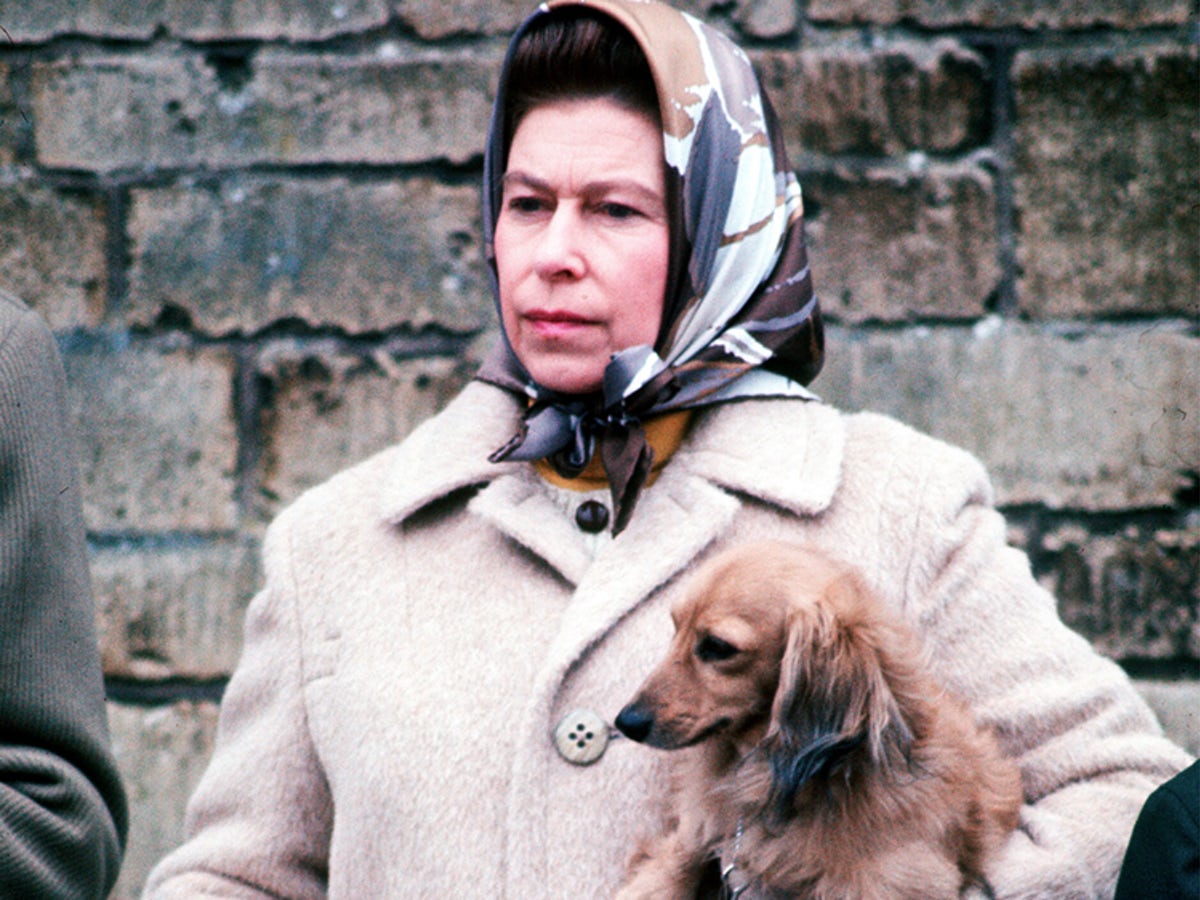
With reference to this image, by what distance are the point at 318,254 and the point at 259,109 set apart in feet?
1.37

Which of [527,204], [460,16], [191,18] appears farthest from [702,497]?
[191,18]

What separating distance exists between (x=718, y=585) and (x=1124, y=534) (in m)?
2.08

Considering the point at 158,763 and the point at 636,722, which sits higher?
the point at 636,722

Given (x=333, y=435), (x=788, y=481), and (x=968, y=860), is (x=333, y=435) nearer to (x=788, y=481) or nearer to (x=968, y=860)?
(x=788, y=481)

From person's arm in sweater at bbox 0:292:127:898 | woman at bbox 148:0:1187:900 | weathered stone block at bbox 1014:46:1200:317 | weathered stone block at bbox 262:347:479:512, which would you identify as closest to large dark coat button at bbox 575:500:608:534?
woman at bbox 148:0:1187:900

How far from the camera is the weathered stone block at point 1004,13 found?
3684 millimetres

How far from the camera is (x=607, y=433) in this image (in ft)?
7.47

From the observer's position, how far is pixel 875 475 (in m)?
2.26

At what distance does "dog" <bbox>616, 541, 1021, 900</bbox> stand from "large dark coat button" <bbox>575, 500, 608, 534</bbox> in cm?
39

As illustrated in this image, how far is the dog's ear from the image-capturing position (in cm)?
180

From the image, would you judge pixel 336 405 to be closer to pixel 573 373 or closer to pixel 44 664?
pixel 573 373

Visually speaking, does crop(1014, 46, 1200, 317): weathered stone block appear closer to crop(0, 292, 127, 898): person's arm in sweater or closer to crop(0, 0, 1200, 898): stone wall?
crop(0, 0, 1200, 898): stone wall

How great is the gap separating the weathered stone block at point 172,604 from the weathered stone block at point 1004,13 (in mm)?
2091

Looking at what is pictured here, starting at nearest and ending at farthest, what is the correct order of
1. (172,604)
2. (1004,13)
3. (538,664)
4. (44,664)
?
(44,664) < (538,664) < (1004,13) < (172,604)
